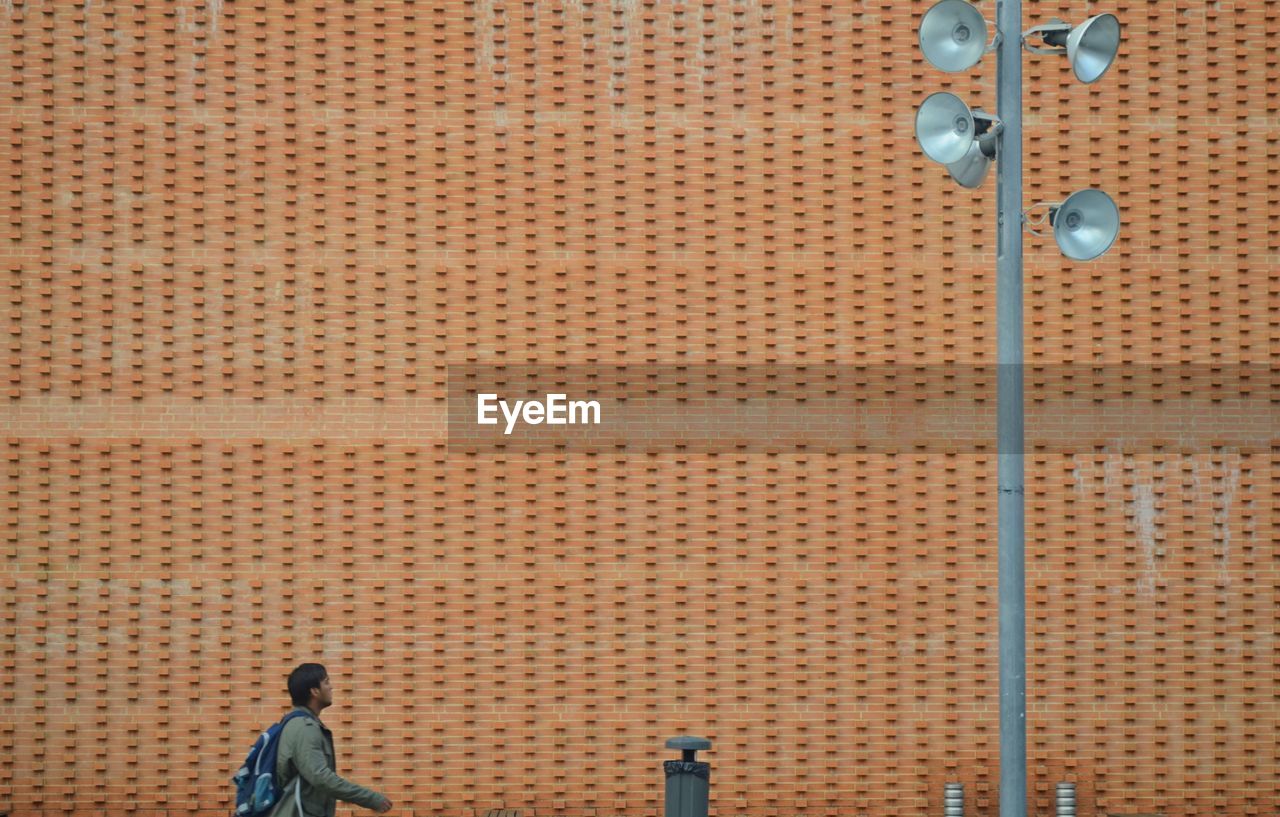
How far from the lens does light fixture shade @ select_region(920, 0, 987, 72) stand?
24.7ft

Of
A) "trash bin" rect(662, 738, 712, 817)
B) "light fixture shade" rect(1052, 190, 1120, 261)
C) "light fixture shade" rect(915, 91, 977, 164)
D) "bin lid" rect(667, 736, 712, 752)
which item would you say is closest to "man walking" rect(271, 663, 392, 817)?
"bin lid" rect(667, 736, 712, 752)

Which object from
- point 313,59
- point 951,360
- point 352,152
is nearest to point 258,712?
point 352,152

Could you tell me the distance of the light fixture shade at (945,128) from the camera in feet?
25.0

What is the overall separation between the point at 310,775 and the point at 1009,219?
5366 millimetres

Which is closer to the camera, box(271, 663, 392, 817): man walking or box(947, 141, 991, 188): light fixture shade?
box(271, 663, 392, 817): man walking

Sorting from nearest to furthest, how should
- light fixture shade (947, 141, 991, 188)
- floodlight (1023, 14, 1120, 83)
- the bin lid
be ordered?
floodlight (1023, 14, 1120, 83) → light fixture shade (947, 141, 991, 188) → the bin lid

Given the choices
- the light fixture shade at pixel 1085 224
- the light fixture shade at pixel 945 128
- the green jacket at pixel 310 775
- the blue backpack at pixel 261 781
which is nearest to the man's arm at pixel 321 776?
the green jacket at pixel 310 775

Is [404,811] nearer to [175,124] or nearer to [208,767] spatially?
[208,767]

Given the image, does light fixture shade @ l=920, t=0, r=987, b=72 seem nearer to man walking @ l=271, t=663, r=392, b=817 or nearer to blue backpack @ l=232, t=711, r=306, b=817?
man walking @ l=271, t=663, r=392, b=817

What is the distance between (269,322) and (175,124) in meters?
2.19

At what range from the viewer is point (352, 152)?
481 inches

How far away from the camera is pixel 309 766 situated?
6.94 meters

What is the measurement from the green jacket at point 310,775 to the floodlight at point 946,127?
16.7 feet

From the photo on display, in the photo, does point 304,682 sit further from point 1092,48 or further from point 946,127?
point 1092,48
